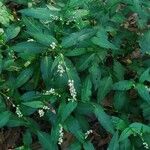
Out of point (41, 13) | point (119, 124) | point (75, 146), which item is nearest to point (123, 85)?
point (119, 124)

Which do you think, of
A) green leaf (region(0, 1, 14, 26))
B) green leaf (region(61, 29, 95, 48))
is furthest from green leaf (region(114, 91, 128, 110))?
green leaf (region(0, 1, 14, 26))

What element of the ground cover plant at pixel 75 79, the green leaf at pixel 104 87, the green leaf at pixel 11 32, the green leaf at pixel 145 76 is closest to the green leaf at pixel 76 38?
the ground cover plant at pixel 75 79

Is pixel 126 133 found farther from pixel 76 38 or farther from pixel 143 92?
pixel 76 38

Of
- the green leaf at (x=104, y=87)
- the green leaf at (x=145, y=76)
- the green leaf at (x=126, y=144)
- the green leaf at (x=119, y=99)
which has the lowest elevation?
the green leaf at (x=126, y=144)

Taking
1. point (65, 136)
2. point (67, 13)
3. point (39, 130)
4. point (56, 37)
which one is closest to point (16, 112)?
point (39, 130)

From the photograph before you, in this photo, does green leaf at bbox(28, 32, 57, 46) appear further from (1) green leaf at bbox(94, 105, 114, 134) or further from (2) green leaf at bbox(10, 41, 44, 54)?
(1) green leaf at bbox(94, 105, 114, 134)

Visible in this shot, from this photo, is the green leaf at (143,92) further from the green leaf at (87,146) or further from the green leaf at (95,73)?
the green leaf at (87,146)

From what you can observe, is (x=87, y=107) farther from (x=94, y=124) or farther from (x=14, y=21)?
(x=14, y=21)
